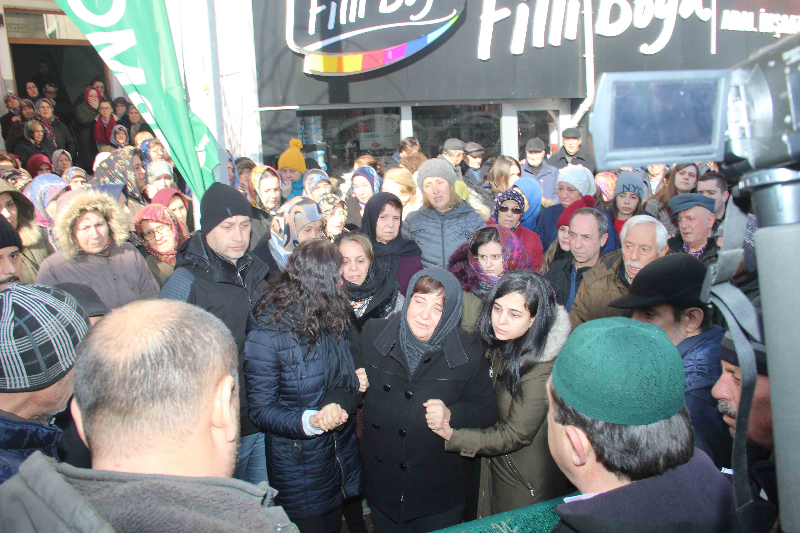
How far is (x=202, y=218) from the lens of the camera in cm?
336

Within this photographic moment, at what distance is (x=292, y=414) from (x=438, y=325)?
82cm

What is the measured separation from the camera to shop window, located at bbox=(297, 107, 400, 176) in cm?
970

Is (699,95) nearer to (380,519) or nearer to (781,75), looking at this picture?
(781,75)

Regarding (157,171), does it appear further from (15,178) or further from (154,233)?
(154,233)

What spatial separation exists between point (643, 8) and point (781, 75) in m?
13.1

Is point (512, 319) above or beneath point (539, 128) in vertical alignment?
beneath

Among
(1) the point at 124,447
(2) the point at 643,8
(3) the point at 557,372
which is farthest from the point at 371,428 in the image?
(2) the point at 643,8

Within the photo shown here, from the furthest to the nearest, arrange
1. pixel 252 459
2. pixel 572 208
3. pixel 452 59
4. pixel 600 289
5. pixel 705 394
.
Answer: pixel 452 59
pixel 572 208
pixel 600 289
pixel 252 459
pixel 705 394

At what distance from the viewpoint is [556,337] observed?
270 cm

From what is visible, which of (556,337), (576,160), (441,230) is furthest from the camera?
(576,160)

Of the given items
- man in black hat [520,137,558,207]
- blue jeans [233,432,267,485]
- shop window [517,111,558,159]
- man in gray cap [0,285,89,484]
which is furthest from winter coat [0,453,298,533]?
shop window [517,111,558,159]

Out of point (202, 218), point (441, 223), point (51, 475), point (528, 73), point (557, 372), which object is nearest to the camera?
point (51, 475)

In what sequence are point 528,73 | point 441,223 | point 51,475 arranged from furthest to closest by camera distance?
point 528,73 < point 441,223 < point 51,475

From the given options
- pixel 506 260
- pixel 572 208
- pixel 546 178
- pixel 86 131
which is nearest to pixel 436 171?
pixel 572 208
